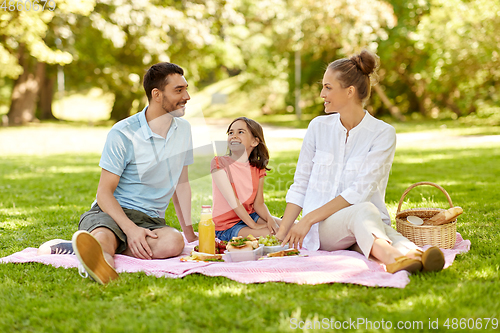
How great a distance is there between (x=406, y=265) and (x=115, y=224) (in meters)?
1.88

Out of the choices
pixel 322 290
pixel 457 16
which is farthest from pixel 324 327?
pixel 457 16

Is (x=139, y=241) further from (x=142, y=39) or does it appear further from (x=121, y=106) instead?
(x=121, y=106)

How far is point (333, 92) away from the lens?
11.5 feet

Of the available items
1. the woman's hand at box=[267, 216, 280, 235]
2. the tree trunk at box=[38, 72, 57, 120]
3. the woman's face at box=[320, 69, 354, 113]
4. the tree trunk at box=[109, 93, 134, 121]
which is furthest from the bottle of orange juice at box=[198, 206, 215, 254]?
the tree trunk at box=[38, 72, 57, 120]

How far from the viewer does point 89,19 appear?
17.8 m

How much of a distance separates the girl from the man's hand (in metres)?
0.77

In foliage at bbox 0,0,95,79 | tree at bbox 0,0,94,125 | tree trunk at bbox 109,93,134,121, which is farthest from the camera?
tree trunk at bbox 109,93,134,121

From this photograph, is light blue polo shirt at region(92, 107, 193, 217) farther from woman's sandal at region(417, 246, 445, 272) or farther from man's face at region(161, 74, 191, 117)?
woman's sandal at region(417, 246, 445, 272)

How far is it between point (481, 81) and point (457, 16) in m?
3.74

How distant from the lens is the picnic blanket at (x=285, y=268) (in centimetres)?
288

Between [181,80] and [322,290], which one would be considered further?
[181,80]

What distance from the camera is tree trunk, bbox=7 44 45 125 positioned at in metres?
21.7

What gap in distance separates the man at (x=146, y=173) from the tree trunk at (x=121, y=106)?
25.1 m

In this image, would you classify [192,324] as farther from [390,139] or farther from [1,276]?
[390,139]
